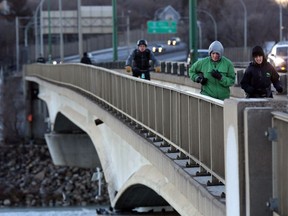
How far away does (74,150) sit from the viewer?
Result: 5766 centimetres

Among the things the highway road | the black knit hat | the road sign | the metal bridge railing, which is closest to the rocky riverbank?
the road sign

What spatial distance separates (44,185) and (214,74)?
150 ft

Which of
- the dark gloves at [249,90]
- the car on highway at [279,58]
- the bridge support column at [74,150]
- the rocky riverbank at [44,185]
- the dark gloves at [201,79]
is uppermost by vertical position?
the dark gloves at [201,79]

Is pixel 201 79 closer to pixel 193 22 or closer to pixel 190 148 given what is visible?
pixel 190 148

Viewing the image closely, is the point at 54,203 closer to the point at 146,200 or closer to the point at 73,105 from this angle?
the point at 73,105

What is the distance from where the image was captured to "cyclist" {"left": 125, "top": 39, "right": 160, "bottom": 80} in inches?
724

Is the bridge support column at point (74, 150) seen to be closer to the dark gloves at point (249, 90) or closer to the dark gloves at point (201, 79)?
the dark gloves at point (201, 79)

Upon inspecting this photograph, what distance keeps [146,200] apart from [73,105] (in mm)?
16785

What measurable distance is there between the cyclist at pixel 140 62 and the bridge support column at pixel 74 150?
3658 centimetres

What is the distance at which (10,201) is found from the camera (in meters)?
54.2

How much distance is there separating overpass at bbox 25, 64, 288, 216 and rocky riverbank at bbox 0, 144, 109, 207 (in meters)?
24.3

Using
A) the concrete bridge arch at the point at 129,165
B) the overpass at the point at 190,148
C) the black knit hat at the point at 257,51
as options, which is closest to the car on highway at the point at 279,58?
the concrete bridge arch at the point at 129,165

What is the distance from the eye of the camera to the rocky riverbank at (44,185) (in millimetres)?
52906

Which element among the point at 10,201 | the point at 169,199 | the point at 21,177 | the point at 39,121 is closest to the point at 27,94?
the point at 39,121
